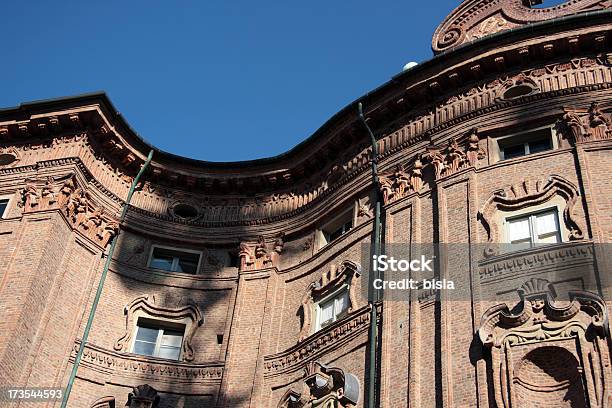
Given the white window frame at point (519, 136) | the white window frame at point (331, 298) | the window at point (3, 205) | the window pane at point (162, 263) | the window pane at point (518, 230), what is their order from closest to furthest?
the window pane at point (518, 230) < the white window frame at point (519, 136) < the white window frame at point (331, 298) < the window at point (3, 205) < the window pane at point (162, 263)

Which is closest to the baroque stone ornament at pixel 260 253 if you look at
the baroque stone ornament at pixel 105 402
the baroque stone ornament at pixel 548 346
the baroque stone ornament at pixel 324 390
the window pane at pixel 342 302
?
the window pane at pixel 342 302

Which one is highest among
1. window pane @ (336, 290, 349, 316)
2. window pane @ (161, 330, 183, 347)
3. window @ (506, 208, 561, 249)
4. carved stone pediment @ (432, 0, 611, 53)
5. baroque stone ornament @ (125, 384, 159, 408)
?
carved stone pediment @ (432, 0, 611, 53)

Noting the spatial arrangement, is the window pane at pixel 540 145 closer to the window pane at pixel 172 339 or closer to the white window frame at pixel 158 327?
the white window frame at pixel 158 327

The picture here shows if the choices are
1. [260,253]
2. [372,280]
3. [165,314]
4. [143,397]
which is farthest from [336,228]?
[143,397]

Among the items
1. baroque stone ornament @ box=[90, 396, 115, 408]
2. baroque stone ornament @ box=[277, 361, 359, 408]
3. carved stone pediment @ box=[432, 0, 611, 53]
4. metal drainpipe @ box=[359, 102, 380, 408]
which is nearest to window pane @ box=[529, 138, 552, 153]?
metal drainpipe @ box=[359, 102, 380, 408]

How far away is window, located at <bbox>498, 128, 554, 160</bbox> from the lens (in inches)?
945

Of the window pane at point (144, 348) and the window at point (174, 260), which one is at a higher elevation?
the window at point (174, 260)

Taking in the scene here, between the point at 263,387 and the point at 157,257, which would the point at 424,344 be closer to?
the point at 263,387

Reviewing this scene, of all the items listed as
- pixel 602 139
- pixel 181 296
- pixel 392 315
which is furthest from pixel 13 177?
pixel 602 139

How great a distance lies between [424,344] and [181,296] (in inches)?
385

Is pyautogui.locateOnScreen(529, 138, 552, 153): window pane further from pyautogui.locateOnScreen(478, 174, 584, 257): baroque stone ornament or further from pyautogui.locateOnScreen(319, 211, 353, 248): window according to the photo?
pyautogui.locateOnScreen(319, 211, 353, 248): window

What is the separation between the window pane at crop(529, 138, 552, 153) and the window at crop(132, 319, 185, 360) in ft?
39.5

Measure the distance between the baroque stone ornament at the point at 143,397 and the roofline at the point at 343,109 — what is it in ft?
28.5

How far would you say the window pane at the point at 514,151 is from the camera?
24.3 metres
